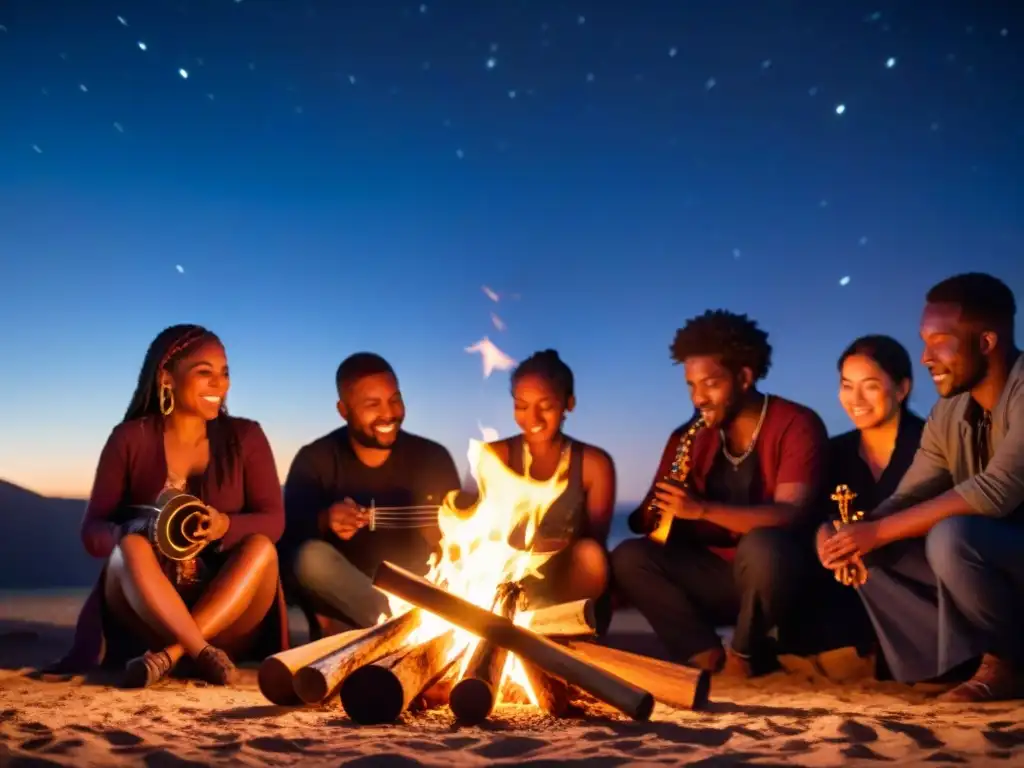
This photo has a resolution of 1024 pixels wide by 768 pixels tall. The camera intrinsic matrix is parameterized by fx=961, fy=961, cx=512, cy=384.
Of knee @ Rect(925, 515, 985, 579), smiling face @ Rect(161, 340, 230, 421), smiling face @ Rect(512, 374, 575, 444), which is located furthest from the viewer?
smiling face @ Rect(512, 374, 575, 444)

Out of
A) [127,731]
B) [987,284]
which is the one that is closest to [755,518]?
[987,284]

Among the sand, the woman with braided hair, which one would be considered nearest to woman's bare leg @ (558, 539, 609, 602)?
the sand

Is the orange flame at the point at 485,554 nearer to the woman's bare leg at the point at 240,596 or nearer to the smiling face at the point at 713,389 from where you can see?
the woman's bare leg at the point at 240,596

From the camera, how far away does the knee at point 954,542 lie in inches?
171

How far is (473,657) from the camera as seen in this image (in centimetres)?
395

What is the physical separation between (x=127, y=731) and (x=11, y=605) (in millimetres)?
7557

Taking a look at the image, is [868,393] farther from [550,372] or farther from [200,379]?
[200,379]

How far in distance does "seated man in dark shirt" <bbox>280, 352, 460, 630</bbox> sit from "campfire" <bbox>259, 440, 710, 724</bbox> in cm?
117

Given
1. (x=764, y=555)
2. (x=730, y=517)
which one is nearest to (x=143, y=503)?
(x=730, y=517)

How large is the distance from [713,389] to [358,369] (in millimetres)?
2256

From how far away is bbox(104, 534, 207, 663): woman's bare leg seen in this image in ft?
15.7

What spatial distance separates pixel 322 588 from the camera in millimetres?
5715

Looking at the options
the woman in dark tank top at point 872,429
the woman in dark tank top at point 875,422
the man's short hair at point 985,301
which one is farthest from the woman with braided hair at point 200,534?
the man's short hair at point 985,301

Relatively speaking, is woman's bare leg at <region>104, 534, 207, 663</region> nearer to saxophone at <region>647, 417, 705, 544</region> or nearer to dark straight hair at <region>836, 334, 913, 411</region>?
saxophone at <region>647, 417, 705, 544</region>
